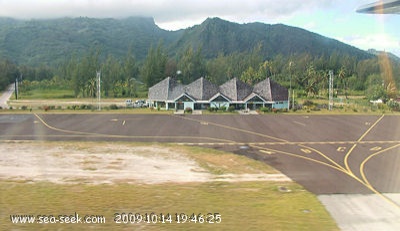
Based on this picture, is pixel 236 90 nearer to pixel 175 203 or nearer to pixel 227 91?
pixel 227 91

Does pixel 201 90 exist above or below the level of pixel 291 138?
above

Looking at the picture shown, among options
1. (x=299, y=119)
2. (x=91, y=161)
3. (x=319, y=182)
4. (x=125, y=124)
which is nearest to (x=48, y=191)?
(x=91, y=161)

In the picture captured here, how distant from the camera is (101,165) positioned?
20875 mm

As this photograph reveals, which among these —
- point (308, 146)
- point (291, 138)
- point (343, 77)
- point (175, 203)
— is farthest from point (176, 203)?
point (343, 77)

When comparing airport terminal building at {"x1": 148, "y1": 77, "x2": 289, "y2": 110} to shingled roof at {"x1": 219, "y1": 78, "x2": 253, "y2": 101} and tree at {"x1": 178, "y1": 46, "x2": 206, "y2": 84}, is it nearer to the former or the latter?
shingled roof at {"x1": 219, "y1": 78, "x2": 253, "y2": 101}

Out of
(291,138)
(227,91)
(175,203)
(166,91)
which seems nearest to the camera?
(175,203)

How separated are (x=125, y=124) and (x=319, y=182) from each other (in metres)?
27.2

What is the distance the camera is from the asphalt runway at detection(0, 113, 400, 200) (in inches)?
746

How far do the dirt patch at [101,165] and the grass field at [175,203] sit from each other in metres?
1.10

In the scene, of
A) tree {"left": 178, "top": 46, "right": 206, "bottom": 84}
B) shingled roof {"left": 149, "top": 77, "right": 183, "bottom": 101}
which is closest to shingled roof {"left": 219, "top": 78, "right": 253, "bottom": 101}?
shingled roof {"left": 149, "top": 77, "right": 183, "bottom": 101}

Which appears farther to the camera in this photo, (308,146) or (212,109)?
(212,109)

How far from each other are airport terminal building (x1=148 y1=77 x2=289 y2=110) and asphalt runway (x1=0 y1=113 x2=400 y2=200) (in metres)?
12.6

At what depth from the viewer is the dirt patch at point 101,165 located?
17969 millimetres

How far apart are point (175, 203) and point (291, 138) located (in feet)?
66.7
